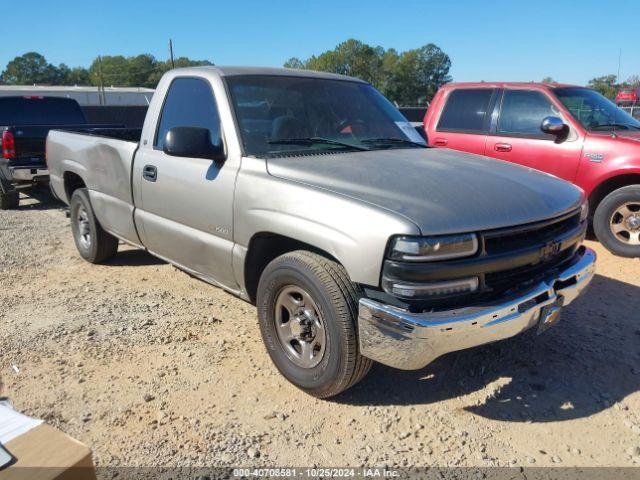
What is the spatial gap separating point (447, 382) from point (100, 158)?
3.60 meters

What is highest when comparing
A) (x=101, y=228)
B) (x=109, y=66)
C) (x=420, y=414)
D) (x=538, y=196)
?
(x=109, y=66)

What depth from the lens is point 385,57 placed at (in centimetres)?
10325

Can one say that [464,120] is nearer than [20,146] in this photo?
Yes

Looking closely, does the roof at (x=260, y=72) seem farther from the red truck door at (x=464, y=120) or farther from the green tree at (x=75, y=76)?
the green tree at (x=75, y=76)

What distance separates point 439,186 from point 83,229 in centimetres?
420

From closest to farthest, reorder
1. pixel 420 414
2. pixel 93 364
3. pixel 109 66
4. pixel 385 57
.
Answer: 1. pixel 420 414
2. pixel 93 364
3. pixel 385 57
4. pixel 109 66

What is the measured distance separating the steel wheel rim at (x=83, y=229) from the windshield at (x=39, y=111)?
4736 millimetres

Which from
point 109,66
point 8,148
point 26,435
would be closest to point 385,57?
point 109,66

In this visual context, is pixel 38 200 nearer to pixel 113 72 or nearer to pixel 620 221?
pixel 620 221

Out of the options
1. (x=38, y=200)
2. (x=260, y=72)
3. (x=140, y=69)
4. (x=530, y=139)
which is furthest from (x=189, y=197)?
(x=140, y=69)

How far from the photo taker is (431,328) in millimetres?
2467

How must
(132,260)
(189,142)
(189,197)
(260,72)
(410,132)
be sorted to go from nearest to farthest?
(189,142), (189,197), (260,72), (410,132), (132,260)

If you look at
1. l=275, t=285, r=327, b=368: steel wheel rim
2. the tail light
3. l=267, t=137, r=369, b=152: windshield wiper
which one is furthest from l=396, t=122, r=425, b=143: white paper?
the tail light

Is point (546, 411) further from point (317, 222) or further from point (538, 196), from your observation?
point (317, 222)
